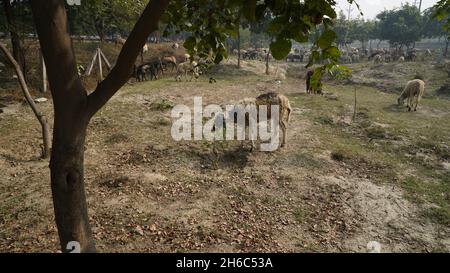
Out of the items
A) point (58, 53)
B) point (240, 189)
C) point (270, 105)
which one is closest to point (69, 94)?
point (58, 53)

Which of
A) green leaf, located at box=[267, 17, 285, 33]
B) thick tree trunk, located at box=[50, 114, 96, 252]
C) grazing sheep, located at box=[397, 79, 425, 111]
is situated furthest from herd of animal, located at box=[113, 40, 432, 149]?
thick tree trunk, located at box=[50, 114, 96, 252]

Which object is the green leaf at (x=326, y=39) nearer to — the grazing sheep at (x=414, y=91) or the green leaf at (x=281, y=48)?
the green leaf at (x=281, y=48)

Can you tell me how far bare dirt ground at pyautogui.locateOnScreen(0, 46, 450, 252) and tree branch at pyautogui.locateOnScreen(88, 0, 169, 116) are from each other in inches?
145

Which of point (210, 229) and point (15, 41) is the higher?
point (15, 41)

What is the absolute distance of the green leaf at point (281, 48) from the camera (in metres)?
1.70

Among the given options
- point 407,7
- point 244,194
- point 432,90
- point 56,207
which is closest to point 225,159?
point 244,194

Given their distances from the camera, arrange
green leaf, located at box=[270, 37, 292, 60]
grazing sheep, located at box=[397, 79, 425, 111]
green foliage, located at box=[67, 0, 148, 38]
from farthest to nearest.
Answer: grazing sheep, located at box=[397, 79, 425, 111]
green foliage, located at box=[67, 0, 148, 38]
green leaf, located at box=[270, 37, 292, 60]

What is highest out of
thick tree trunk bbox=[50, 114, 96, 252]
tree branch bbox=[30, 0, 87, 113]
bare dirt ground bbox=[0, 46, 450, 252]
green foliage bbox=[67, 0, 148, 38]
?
green foliage bbox=[67, 0, 148, 38]

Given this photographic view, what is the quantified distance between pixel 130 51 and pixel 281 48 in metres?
Answer: 1.22

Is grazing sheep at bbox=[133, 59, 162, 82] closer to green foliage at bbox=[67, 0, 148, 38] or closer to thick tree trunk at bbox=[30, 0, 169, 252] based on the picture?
green foliage at bbox=[67, 0, 148, 38]

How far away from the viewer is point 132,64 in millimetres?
2439

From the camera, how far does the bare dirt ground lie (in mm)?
5801
